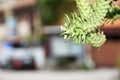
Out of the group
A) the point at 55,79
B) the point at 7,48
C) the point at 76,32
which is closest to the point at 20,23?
the point at 7,48

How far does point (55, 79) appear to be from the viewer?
22453 mm

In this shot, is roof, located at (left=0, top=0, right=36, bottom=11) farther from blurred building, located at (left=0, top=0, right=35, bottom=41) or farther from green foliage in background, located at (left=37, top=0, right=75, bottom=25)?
green foliage in background, located at (left=37, top=0, right=75, bottom=25)

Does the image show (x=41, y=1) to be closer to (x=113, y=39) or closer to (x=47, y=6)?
(x=47, y=6)

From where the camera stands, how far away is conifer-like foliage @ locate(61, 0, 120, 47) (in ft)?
4.59

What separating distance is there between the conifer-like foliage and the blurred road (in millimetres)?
20118

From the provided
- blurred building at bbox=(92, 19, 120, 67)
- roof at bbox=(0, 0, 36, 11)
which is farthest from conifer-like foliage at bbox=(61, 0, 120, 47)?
roof at bbox=(0, 0, 36, 11)

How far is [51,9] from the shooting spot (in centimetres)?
3131

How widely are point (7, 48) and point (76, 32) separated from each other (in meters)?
28.1

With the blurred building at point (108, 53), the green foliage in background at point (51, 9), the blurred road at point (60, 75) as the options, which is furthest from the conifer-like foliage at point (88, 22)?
the green foliage in background at point (51, 9)

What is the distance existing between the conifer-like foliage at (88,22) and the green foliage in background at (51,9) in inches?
1100

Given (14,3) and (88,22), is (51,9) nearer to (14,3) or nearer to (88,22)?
(14,3)

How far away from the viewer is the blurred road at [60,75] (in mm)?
22562

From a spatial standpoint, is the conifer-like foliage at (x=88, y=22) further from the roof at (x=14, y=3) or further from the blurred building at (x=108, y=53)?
the roof at (x=14, y=3)

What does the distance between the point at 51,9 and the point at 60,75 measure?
733 cm
